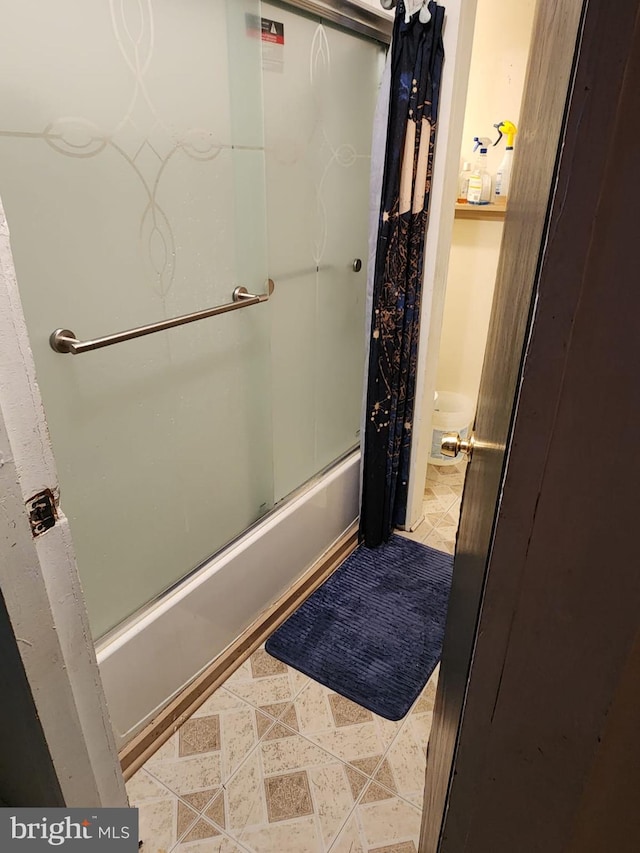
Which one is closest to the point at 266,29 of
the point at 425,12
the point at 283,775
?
the point at 425,12

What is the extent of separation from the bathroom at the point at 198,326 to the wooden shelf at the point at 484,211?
77 centimetres

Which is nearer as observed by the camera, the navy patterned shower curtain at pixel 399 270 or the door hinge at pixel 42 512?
the door hinge at pixel 42 512

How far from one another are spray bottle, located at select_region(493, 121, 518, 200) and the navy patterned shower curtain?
0.87 meters

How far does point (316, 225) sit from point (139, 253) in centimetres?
68

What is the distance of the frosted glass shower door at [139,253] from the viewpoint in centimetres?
99

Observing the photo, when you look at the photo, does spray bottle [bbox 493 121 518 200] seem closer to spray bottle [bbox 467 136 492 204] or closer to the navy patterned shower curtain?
spray bottle [bbox 467 136 492 204]

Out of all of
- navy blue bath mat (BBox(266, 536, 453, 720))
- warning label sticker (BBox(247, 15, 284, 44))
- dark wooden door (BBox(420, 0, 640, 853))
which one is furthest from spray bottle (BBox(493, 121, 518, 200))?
dark wooden door (BBox(420, 0, 640, 853))

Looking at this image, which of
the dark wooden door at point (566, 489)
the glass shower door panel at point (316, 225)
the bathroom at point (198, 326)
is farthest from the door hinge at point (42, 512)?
the glass shower door panel at point (316, 225)

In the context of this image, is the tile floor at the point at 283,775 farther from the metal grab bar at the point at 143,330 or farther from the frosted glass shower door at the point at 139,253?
the metal grab bar at the point at 143,330

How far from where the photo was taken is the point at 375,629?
179 cm

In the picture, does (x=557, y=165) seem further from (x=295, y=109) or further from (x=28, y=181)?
(x=295, y=109)

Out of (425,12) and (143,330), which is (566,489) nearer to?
(143,330)

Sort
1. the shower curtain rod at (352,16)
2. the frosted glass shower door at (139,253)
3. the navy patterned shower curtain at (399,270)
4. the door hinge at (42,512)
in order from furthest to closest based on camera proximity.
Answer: the navy patterned shower curtain at (399,270) < the shower curtain rod at (352,16) < the frosted glass shower door at (139,253) < the door hinge at (42,512)

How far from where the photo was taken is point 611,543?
0.35 metres
